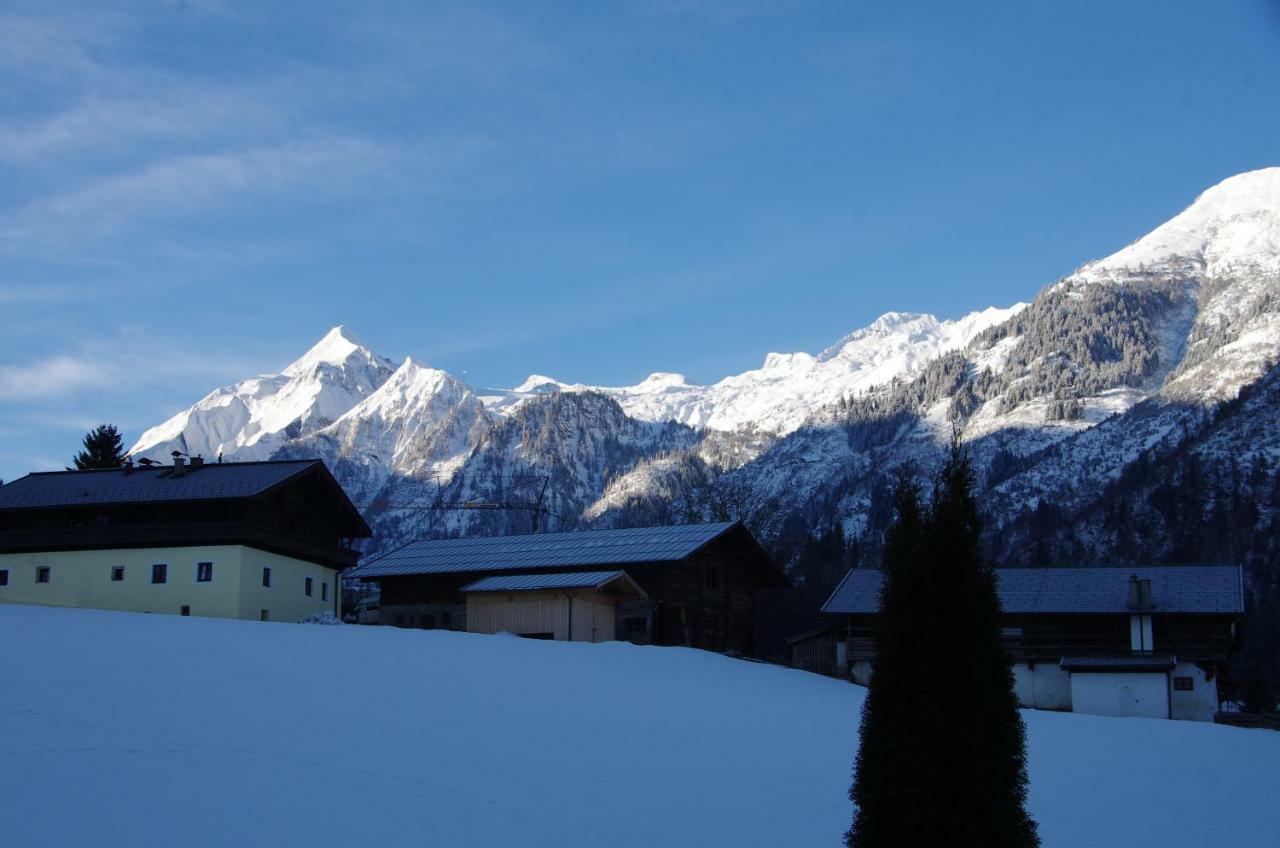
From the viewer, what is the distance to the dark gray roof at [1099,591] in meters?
48.7

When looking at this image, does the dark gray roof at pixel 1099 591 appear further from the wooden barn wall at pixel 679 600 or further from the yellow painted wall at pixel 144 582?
the yellow painted wall at pixel 144 582

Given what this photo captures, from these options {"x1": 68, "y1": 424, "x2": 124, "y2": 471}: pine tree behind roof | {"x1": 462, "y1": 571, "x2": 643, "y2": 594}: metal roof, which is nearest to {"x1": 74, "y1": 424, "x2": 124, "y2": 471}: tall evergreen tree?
{"x1": 68, "y1": 424, "x2": 124, "y2": 471}: pine tree behind roof

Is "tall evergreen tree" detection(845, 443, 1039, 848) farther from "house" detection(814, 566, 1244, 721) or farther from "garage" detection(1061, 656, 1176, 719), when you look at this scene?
"garage" detection(1061, 656, 1176, 719)

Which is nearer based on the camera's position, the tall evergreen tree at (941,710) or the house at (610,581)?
the tall evergreen tree at (941,710)

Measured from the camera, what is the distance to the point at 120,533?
46.1 m

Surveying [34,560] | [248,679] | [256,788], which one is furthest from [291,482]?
[256,788]

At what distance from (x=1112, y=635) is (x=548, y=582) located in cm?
2147

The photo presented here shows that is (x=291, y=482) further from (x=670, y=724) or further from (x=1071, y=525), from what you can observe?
(x=1071, y=525)

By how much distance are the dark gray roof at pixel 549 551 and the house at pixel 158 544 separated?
7041mm

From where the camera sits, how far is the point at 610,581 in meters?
47.8

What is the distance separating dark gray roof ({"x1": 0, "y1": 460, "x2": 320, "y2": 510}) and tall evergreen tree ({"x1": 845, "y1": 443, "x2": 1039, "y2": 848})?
34.8 meters

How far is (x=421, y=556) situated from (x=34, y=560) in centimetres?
1609

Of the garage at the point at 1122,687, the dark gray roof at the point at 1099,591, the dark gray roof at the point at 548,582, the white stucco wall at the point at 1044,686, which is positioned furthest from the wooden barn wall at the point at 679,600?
the garage at the point at 1122,687

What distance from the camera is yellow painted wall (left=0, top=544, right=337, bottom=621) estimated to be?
4522 cm
